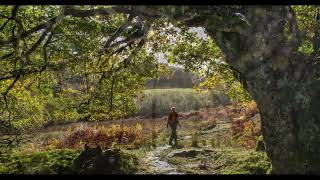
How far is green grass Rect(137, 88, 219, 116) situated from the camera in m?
54.7

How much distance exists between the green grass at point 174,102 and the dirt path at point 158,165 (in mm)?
31434

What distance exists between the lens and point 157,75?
18453 mm

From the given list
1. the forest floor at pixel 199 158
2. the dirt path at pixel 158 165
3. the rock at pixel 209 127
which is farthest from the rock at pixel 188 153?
the rock at pixel 209 127

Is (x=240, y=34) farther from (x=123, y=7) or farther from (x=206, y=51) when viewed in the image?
(x=206, y=51)

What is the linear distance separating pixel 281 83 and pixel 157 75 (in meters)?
8.51

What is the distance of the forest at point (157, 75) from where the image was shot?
10367mm

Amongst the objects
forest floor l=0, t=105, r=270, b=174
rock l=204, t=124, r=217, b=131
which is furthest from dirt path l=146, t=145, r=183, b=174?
rock l=204, t=124, r=217, b=131

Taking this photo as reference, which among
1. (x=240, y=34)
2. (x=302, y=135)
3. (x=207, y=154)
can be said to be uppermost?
(x=240, y=34)

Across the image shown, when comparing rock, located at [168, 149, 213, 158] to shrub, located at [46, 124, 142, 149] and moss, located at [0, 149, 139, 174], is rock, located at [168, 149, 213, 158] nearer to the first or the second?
moss, located at [0, 149, 139, 174]

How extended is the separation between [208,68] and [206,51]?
2.18 ft

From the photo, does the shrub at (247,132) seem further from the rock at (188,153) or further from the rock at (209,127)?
the rock at (188,153)

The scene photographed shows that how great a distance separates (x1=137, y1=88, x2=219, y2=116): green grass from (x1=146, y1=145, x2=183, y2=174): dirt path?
3143cm

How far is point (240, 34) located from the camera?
427 inches
